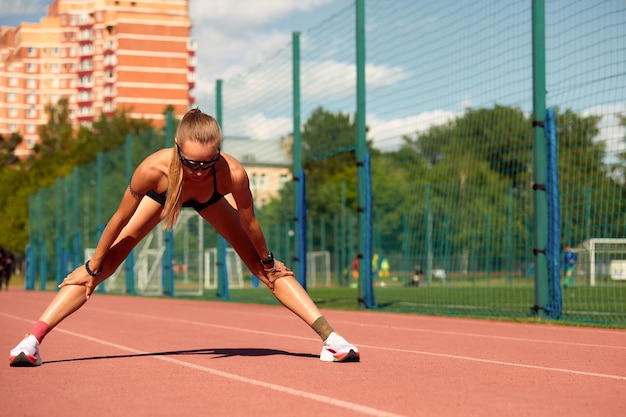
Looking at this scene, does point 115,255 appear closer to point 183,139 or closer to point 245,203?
point 245,203

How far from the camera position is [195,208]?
23.8ft

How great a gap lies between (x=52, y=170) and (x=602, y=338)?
81050mm

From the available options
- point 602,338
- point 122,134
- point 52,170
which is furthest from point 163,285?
point 122,134

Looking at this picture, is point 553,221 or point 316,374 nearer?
point 316,374

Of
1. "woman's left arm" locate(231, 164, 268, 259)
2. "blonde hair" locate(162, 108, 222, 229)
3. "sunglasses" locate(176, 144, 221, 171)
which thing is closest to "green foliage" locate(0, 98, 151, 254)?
"woman's left arm" locate(231, 164, 268, 259)

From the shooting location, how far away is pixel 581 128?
13172 millimetres

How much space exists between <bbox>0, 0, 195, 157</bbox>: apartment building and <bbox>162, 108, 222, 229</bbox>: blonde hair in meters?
110

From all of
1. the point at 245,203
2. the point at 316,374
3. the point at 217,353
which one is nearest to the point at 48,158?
the point at 217,353

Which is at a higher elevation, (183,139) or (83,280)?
(183,139)

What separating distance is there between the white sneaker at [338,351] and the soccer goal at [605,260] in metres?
7.17

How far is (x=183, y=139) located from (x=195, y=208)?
831 mm

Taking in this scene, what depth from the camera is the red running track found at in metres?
5.04

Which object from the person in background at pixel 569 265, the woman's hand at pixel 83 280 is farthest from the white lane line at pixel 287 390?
the person in background at pixel 569 265

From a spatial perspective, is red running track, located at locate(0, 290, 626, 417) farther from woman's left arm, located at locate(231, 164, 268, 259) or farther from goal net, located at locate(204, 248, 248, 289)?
goal net, located at locate(204, 248, 248, 289)
